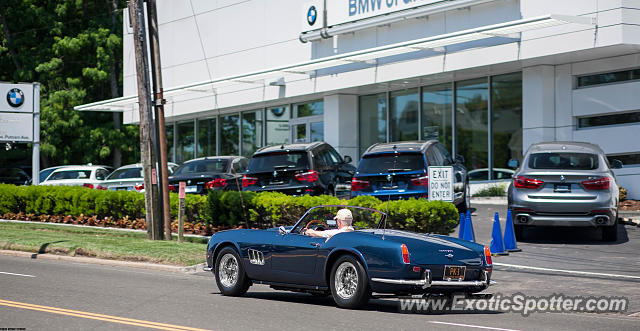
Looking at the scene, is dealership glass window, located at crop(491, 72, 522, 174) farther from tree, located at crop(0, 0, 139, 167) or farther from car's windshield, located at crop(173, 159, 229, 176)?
tree, located at crop(0, 0, 139, 167)

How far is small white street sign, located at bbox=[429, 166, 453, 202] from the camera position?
16156mm

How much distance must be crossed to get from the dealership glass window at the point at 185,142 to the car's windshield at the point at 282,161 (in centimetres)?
2023

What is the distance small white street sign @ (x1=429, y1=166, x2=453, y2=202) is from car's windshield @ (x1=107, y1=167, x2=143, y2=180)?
13.7 meters

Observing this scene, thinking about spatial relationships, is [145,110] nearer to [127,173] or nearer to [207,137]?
[127,173]

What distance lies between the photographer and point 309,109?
34000mm

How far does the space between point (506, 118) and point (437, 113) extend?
309cm

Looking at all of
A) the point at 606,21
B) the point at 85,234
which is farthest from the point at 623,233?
the point at 85,234

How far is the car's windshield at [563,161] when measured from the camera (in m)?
17.3

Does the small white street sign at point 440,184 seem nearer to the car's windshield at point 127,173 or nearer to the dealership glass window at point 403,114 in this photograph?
the dealership glass window at point 403,114

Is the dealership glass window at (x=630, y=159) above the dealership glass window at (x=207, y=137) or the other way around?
the other way around

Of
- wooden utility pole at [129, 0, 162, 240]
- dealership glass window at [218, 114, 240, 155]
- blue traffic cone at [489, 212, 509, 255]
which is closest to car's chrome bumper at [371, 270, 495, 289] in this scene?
blue traffic cone at [489, 212, 509, 255]

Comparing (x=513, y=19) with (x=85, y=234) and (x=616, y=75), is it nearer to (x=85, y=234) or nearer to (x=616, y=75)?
(x=616, y=75)

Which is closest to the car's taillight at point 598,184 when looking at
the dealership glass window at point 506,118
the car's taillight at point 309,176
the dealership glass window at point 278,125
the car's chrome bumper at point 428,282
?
the car's taillight at point 309,176

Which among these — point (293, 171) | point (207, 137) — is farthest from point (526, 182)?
point (207, 137)
